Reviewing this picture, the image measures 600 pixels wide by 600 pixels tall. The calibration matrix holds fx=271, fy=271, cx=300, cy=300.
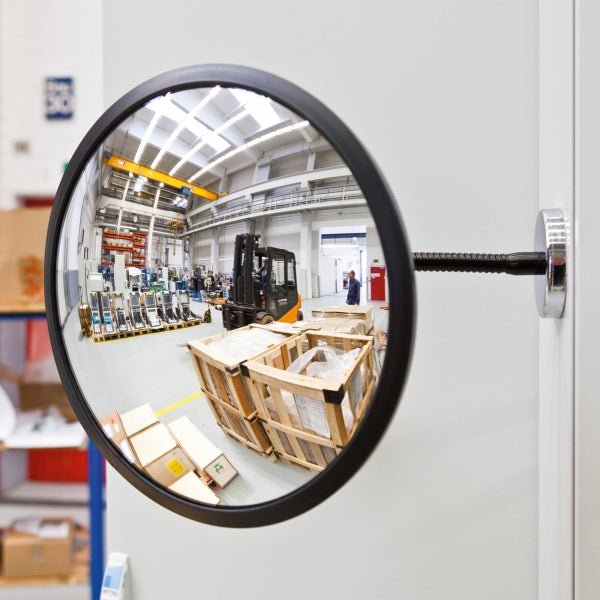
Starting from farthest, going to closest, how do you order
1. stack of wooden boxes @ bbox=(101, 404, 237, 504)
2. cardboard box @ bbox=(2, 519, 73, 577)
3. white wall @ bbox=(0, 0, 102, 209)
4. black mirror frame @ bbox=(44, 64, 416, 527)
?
cardboard box @ bbox=(2, 519, 73, 577) → white wall @ bbox=(0, 0, 102, 209) → stack of wooden boxes @ bbox=(101, 404, 237, 504) → black mirror frame @ bbox=(44, 64, 416, 527)

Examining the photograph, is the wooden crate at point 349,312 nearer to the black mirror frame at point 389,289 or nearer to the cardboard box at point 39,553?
the black mirror frame at point 389,289

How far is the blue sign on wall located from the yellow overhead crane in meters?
0.84

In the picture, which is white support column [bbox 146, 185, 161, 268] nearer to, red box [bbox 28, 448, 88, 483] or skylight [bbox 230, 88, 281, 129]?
skylight [bbox 230, 88, 281, 129]

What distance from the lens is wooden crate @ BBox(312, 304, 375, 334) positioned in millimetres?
247

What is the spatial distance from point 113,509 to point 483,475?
83 cm

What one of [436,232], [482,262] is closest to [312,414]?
[482,262]

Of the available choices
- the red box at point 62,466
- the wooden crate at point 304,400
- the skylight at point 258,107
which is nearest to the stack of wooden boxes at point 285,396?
the wooden crate at point 304,400

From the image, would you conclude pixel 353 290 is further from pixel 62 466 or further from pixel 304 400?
pixel 62 466

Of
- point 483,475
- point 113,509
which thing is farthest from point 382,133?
point 113,509

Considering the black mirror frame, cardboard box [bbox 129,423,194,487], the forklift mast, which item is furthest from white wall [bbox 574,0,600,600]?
cardboard box [bbox 129,423,194,487]

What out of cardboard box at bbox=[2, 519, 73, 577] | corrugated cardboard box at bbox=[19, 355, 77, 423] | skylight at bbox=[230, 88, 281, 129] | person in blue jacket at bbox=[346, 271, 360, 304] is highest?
skylight at bbox=[230, 88, 281, 129]

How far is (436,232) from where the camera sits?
0.50 meters

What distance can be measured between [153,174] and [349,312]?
272mm

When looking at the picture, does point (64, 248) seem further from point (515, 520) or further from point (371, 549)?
point (515, 520)
